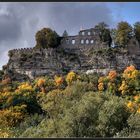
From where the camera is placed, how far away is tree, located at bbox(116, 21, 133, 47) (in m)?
59.4

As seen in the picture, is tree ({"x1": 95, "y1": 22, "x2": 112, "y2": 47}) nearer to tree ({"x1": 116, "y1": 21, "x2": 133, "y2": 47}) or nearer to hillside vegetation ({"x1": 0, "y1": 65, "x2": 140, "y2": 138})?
tree ({"x1": 116, "y1": 21, "x2": 133, "y2": 47})

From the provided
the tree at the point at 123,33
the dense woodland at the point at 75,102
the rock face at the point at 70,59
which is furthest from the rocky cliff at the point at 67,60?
the dense woodland at the point at 75,102

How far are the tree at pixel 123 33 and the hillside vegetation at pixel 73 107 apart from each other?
18.9ft

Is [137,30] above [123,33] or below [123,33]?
above

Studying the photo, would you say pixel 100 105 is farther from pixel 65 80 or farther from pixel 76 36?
pixel 76 36

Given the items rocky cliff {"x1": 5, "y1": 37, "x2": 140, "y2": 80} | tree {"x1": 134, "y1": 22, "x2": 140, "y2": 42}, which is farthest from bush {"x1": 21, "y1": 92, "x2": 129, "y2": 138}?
tree {"x1": 134, "y1": 22, "x2": 140, "y2": 42}

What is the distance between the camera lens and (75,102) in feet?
76.5

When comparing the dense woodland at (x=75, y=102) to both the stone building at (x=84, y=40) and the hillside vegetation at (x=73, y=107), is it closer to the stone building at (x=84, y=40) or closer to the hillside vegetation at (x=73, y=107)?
the hillside vegetation at (x=73, y=107)

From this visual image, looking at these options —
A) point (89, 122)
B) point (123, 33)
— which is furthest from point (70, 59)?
point (89, 122)

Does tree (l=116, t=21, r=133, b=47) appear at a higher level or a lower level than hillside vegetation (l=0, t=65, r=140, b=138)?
higher

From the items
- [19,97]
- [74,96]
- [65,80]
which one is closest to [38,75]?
[65,80]

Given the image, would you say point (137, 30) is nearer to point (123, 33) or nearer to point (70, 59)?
point (123, 33)

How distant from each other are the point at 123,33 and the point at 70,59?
6.94m

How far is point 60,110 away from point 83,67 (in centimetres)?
3304
